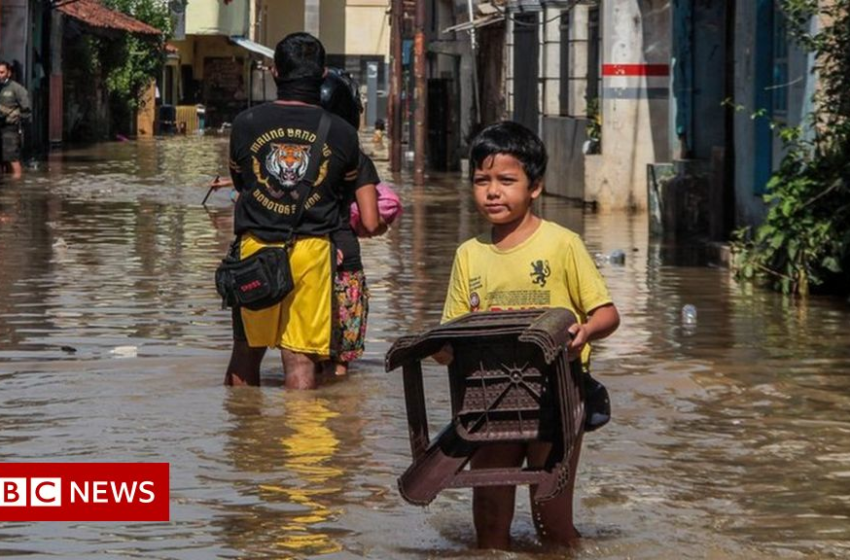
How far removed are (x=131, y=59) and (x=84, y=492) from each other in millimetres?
47580

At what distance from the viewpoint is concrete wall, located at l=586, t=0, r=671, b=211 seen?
24.4 m

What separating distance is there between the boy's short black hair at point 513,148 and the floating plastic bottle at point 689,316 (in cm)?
670

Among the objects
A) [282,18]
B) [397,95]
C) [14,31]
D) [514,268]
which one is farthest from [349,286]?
[282,18]

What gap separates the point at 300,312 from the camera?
9.22 m

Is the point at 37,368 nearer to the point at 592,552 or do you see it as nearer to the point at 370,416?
the point at 370,416

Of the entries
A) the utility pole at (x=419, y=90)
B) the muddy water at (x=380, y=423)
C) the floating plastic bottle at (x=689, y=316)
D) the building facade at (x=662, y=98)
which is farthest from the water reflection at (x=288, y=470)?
the utility pole at (x=419, y=90)

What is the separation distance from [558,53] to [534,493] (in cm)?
2395

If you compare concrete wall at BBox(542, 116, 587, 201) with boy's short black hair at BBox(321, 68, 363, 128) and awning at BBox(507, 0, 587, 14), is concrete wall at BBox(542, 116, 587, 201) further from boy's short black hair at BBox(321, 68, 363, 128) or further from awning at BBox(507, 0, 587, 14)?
boy's short black hair at BBox(321, 68, 363, 128)

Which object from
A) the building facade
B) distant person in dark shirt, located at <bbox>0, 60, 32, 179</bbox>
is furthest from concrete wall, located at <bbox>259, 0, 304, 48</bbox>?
distant person in dark shirt, located at <bbox>0, 60, 32, 179</bbox>

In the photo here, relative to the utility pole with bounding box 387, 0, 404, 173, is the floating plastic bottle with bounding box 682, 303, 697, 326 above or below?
below

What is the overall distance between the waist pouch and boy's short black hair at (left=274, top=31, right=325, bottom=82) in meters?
0.78

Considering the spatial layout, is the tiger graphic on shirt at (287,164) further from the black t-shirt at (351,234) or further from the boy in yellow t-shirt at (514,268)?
the boy in yellow t-shirt at (514,268)

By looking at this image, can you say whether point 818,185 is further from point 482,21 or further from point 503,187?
point 482,21

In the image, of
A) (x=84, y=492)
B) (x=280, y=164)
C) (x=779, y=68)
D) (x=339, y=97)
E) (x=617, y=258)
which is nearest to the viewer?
(x=84, y=492)
